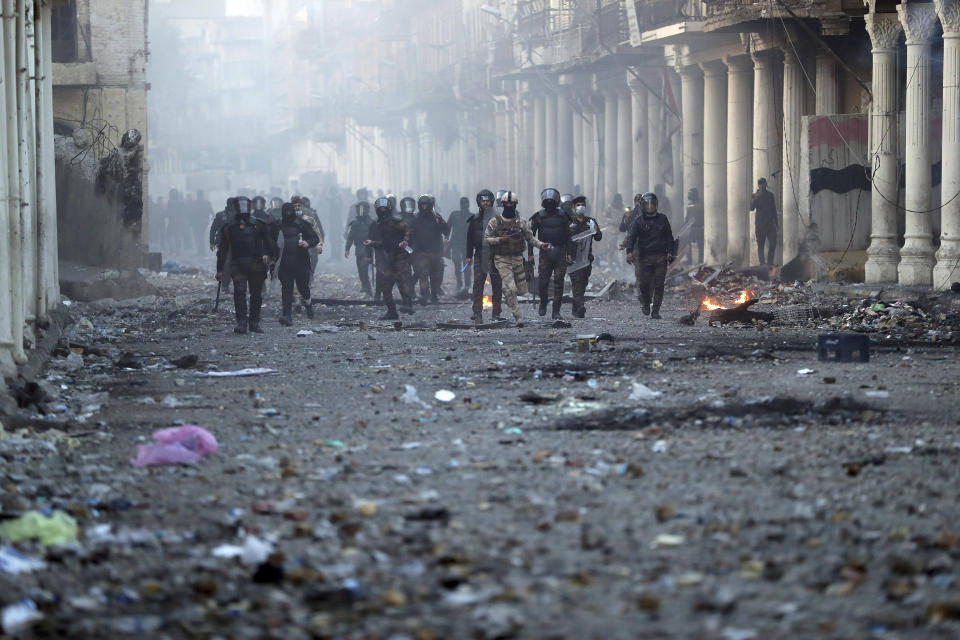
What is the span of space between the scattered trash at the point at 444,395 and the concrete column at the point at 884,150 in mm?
13191

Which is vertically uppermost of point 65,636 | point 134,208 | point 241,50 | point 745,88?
point 241,50

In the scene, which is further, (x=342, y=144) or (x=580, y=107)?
(x=342, y=144)

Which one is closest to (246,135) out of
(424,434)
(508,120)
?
(508,120)

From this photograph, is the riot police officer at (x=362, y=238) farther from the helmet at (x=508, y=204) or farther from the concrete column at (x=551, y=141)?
the concrete column at (x=551, y=141)

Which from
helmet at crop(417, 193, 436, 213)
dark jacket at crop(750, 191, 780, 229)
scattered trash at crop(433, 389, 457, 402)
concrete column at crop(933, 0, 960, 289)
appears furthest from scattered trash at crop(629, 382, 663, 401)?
dark jacket at crop(750, 191, 780, 229)

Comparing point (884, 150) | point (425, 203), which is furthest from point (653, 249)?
point (884, 150)

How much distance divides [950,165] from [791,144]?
7.25 meters

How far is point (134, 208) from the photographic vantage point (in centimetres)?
2473

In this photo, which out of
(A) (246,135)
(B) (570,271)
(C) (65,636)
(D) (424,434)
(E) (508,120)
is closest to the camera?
(C) (65,636)

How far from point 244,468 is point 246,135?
324ft

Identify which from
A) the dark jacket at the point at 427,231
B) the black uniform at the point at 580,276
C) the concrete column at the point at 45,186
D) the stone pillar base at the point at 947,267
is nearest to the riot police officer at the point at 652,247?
the black uniform at the point at 580,276

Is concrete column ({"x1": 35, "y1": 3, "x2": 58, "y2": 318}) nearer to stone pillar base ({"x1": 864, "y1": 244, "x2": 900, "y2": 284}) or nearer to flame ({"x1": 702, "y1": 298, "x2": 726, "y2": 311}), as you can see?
flame ({"x1": 702, "y1": 298, "x2": 726, "y2": 311})

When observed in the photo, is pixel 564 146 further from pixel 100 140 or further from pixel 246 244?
pixel 246 244

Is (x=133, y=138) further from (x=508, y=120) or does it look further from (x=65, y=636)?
(x=508, y=120)
